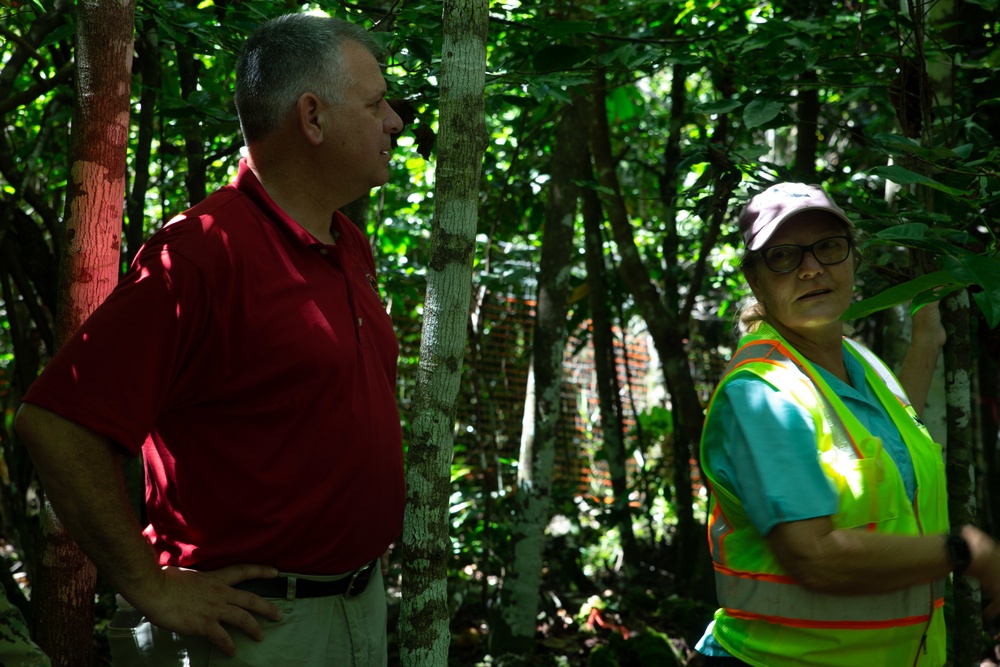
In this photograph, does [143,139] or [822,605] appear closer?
[822,605]

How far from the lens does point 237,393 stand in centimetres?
173

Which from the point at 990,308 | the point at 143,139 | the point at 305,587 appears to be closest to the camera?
the point at 990,308

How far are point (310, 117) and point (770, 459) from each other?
1215mm

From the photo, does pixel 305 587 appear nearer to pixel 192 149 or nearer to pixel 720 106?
pixel 720 106

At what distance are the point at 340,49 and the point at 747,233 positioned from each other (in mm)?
1090

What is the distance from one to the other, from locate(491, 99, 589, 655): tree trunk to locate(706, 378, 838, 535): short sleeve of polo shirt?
6.81ft

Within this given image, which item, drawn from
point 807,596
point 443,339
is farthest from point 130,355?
point 807,596

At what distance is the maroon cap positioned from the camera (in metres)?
2.18

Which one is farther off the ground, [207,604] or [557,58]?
[557,58]

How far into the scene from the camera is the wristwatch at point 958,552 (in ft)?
6.13

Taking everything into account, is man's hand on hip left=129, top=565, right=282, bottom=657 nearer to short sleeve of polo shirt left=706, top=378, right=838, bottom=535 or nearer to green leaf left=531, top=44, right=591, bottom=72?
short sleeve of polo shirt left=706, top=378, right=838, bottom=535

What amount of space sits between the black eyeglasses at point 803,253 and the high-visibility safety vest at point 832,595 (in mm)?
253

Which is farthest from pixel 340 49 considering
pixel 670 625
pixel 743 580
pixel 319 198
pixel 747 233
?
pixel 670 625

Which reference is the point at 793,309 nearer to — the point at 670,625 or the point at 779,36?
the point at 779,36
